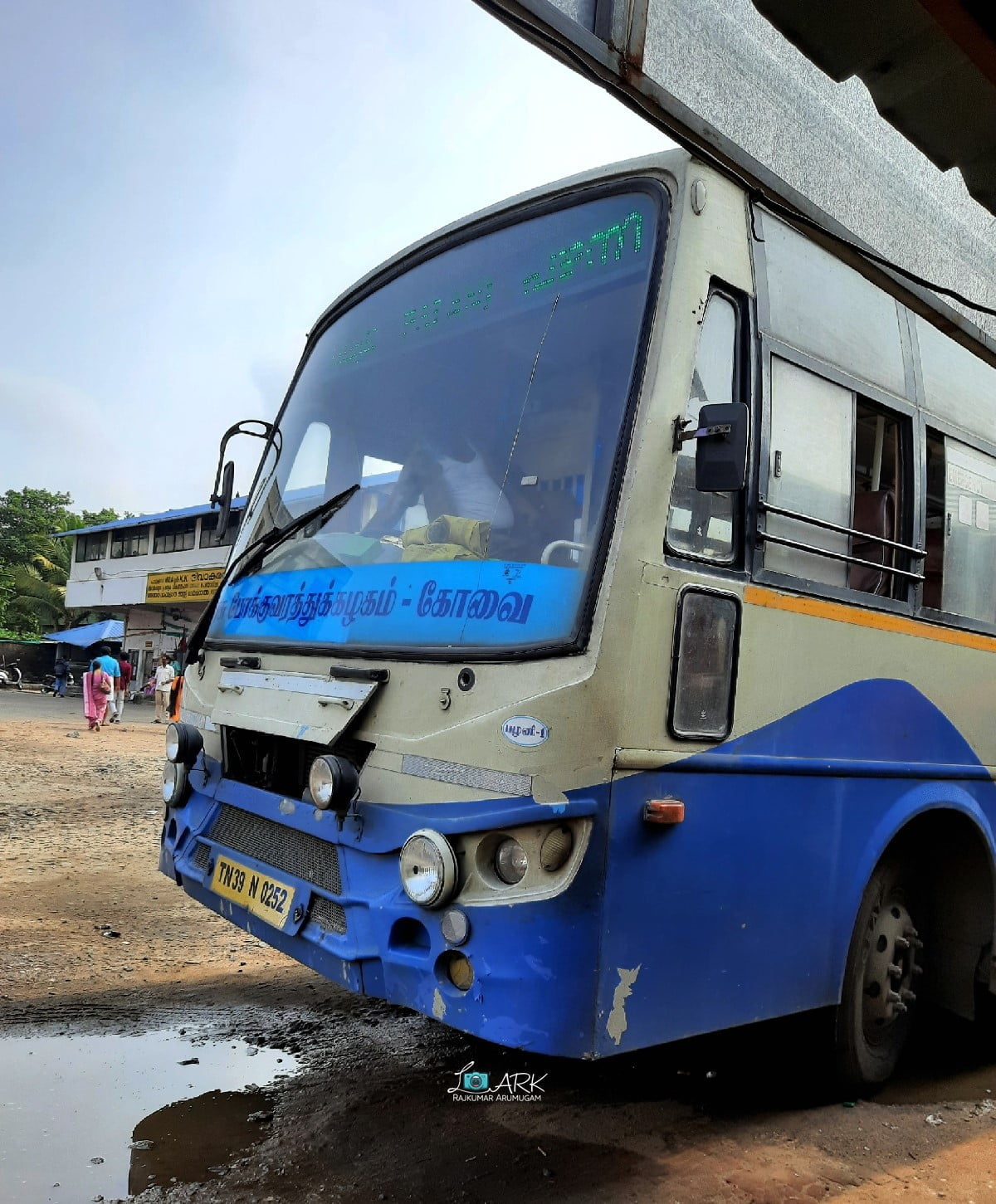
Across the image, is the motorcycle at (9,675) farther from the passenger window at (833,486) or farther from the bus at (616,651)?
the passenger window at (833,486)

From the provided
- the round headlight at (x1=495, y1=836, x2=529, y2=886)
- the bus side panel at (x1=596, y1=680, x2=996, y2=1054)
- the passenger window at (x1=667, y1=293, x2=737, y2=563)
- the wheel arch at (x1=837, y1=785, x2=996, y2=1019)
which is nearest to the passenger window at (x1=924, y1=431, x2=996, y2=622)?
the bus side panel at (x1=596, y1=680, x2=996, y2=1054)

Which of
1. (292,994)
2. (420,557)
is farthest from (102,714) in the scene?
(420,557)

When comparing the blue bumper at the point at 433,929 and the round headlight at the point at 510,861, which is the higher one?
the round headlight at the point at 510,861

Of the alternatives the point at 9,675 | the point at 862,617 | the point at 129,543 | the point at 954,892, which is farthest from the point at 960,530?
the point at 9,675

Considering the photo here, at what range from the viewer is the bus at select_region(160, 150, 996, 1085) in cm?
284

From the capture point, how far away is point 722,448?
2910 millimetres

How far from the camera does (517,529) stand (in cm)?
321

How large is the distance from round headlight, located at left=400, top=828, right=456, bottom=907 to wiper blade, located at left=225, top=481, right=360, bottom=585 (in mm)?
1518

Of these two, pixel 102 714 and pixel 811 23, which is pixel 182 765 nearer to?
pixel 811 23

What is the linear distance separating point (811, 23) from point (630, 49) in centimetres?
52

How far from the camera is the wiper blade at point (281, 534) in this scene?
3.98m

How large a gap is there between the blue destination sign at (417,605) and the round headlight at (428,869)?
570 millimetres

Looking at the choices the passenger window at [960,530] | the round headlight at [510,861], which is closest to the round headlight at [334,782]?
the round headlight at [510,861]

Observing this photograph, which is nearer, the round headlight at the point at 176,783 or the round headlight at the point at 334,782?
the round headlight at the point at 334,782
